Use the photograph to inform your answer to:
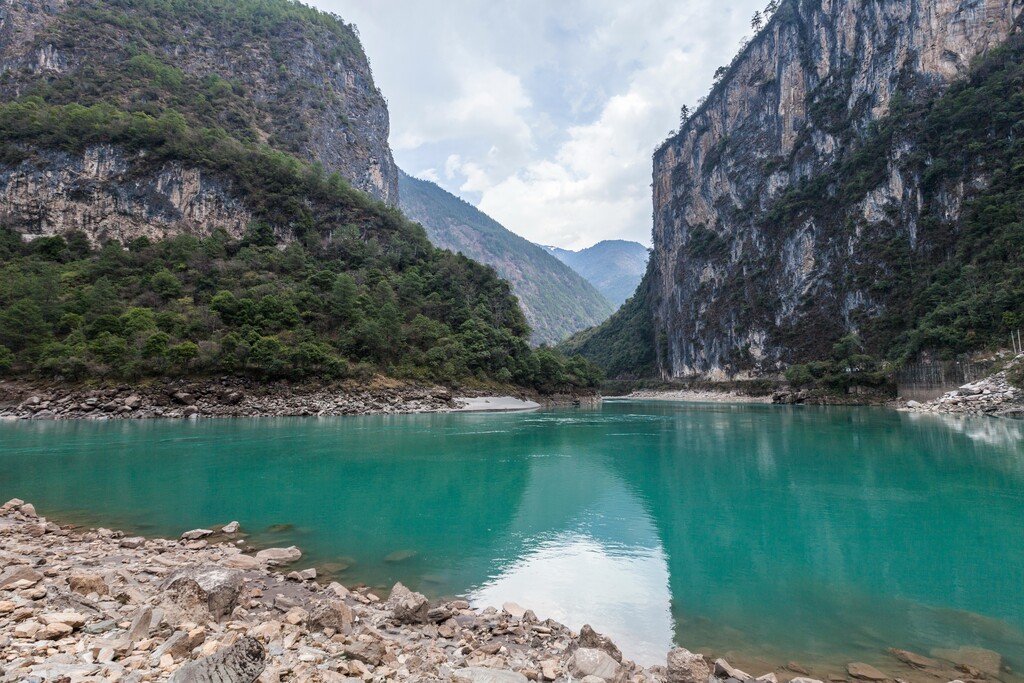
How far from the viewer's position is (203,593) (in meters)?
5.00

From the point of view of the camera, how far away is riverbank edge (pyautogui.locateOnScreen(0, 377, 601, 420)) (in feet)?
111

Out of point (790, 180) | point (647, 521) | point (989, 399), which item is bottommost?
point (647, 521)

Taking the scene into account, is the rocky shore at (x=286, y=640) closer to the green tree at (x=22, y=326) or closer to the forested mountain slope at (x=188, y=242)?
the forested mountain slope at (x=188, y=242)

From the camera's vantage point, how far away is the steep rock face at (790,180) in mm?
66312

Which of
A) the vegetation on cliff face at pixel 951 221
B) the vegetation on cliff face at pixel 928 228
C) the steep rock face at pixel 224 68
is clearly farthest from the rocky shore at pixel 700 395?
the steep rock face at pixel 224 68

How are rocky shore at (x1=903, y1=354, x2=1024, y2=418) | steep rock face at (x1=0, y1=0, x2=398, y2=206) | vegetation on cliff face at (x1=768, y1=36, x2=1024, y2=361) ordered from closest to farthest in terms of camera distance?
rocky shore at (x1=903, y1=354, x2=1024, y2=418)
vegetation on cliff face at (x1=768, y1=36, x2=1024, y2=361)
steep rock face at (x1=0, y1=0, x2=398, y2=206)

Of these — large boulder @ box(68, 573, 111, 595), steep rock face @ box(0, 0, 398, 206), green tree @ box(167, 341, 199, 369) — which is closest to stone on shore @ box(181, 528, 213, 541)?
large boulder @ box(68, 573, 111, 595)

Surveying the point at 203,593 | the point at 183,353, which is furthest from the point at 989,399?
the point at 183,353

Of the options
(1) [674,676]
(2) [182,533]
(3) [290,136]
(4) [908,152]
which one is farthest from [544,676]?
(3) [290,136]

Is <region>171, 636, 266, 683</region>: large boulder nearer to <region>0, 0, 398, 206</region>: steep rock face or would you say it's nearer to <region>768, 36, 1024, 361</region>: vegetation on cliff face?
<region>768, 36, 1024, 361</region>: vegetation on cliff face

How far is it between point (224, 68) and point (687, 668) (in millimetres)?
105635

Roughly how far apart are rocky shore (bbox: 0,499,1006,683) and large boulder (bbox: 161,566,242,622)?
13 millimetres

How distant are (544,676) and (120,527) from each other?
9706 millimetres

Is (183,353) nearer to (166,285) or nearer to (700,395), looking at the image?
(166,285)
